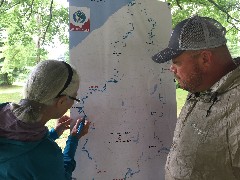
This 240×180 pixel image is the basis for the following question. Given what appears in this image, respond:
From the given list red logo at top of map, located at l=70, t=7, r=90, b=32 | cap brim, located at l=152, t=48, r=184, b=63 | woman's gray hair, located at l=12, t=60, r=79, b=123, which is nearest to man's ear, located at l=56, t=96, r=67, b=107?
woman's gray hair, located at l=12, t=60, r=79, b=123

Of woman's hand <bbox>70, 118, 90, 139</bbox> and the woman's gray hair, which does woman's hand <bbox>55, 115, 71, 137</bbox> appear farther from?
the woman's gray hair

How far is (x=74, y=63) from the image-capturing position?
1.78 m

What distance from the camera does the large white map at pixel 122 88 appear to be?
6.02 ft

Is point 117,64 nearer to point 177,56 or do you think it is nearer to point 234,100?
point 177,56

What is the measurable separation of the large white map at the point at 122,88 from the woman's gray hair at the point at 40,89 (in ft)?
1.37

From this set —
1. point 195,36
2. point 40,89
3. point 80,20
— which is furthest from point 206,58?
point 40,89

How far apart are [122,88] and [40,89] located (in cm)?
74

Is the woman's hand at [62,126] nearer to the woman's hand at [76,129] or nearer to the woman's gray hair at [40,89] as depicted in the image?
the woman's hand at [76,129]

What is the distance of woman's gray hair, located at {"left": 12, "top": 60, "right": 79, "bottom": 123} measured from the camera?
1313 millimetres

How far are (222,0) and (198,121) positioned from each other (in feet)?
10.1

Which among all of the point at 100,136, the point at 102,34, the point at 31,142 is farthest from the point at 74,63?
the point at 31,142

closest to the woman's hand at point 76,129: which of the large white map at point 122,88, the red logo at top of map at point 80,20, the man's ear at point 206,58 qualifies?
the large white map at point 122,88

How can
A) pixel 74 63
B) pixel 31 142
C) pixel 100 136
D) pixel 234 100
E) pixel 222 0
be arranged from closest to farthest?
pixel 31 142
pixel 234 100
pixel 74 63
pixel 100 136
pixel 222 0

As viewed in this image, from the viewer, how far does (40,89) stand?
1.33 m
